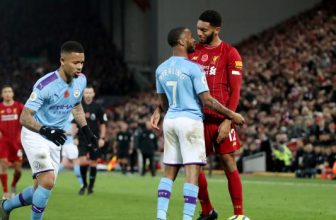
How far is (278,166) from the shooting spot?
29.0 metres

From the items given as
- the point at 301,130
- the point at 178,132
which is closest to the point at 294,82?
the point at 301,130

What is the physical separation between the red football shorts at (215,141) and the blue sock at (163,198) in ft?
3.50

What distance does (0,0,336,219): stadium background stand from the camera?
2964cm

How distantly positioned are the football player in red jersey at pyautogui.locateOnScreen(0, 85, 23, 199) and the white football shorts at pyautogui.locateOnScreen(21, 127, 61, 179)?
25.8 ft

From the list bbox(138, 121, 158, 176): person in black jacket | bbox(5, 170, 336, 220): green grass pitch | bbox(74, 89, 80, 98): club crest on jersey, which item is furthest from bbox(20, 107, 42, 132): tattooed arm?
bbox(138, 121, 158, 176): person in black jacket

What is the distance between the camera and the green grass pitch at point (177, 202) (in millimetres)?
13602

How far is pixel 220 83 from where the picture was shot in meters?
11.3

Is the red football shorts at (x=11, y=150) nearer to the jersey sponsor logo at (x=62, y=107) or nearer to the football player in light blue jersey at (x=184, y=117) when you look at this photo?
the jersey sponsor logo at (x=62, y=107)

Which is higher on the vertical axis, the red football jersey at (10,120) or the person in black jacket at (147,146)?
the red football jersey at (10,120)

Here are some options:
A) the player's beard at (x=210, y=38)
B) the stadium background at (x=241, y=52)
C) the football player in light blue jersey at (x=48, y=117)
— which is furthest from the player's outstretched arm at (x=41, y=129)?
the stadium background at (x=241, y=52)

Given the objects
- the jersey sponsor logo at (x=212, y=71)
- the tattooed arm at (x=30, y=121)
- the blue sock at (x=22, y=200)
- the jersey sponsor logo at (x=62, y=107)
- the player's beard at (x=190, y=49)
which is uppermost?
the player's beard at (x=190, y=49)

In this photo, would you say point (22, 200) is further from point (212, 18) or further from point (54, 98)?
point (212, 18)

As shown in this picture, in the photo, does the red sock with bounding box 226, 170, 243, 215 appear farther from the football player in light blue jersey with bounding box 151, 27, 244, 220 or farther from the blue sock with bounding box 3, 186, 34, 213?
the blue sock with bounding box 3, 186, 34, 213

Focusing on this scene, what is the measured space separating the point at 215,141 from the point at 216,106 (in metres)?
0.86
